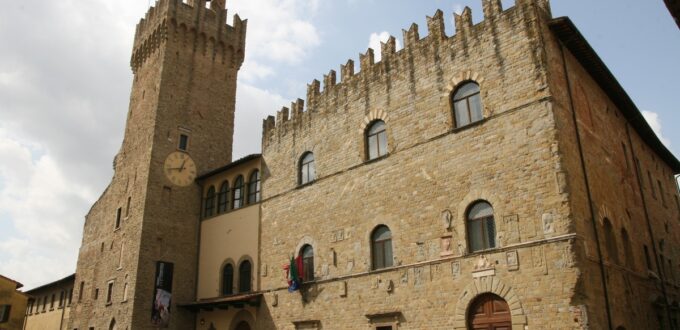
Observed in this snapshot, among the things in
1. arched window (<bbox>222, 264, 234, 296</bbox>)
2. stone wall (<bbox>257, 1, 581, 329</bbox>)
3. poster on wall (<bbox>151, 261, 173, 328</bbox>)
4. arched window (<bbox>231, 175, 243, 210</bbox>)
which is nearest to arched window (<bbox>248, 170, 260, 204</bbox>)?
arched window (<bbox>231, 175, 243, 210</bbox>)

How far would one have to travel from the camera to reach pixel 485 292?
1241 cm

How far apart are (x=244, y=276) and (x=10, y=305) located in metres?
17.3

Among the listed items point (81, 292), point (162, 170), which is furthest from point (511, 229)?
point (81, 292)

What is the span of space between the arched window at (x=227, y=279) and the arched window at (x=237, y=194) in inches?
93.2

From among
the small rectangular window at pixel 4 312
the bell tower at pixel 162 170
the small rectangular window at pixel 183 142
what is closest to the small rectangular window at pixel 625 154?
the bell tower at pixel 162 170

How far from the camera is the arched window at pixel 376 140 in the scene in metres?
16.2

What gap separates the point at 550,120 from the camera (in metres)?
12.2

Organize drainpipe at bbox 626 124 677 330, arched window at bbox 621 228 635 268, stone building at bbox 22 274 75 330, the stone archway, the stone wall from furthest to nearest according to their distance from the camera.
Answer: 1. stone building at bbox 22 274 75 330
2. drainpipe at bbox 626 124 677 330
3. arched window at bbox 621 228 635 268
4. the stone wall
5. the stone archway

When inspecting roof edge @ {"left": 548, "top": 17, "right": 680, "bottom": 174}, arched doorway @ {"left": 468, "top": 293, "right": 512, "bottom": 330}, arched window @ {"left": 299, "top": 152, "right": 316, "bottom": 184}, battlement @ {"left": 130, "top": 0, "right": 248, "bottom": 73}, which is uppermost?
battlement @ {"left": 130, "top": 0, "right": 248, "bottom": 73}

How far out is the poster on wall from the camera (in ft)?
66.9

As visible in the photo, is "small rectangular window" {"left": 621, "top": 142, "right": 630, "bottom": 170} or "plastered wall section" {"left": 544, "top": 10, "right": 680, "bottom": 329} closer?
"plastered wall section" {"left": 544, "top": 10, "right": 680, "bottom": 329}

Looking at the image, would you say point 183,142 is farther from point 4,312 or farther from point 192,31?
point 4,312

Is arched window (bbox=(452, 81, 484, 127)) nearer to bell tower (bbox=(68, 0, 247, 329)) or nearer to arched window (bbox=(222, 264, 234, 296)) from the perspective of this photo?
arched window (bbox=(222, 264, 234, 296))

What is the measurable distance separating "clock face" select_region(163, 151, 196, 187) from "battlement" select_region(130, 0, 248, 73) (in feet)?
17.9
